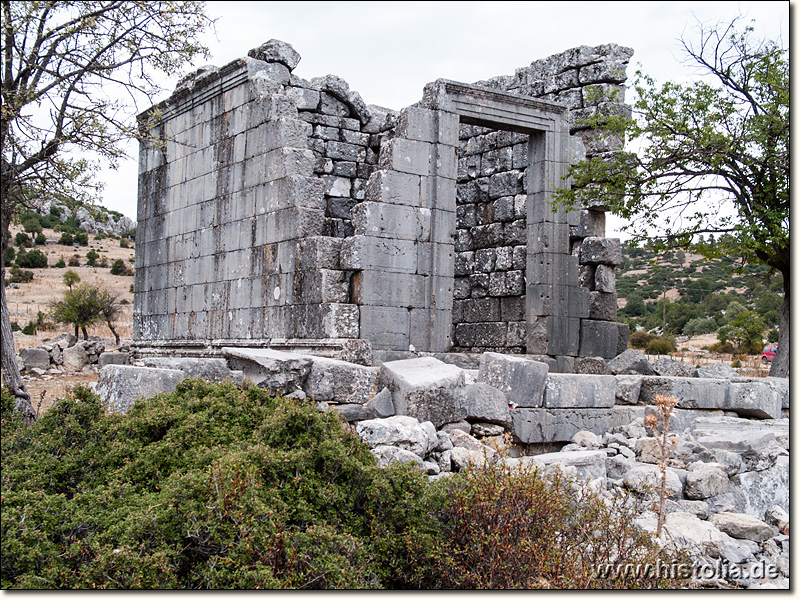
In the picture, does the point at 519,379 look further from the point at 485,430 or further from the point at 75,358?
the point at 75,358

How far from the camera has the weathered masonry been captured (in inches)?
496

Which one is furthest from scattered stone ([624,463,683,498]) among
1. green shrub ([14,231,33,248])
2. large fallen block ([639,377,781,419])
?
green shrub ([14,231,33,248])

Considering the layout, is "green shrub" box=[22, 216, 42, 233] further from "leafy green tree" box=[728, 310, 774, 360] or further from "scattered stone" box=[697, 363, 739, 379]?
"scattered stone" box=[697, 363, 739, 379]

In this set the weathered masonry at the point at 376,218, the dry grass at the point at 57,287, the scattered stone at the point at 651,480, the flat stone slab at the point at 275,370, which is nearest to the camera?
the scattered stone at the point at 651,480

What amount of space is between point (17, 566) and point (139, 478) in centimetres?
123

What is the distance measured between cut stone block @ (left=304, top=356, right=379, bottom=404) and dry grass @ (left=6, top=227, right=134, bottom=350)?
1987 cm

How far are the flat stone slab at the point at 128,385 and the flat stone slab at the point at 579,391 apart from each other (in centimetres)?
439

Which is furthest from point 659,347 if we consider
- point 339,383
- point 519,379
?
point 339,383

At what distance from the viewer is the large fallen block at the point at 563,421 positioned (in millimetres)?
9398

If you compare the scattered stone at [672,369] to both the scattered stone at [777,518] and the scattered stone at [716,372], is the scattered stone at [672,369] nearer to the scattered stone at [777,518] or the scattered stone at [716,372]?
the scattered stone at [716,372]

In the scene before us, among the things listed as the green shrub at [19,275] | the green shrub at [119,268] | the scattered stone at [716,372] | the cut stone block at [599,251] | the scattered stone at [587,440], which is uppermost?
the green shrub at [119,268]

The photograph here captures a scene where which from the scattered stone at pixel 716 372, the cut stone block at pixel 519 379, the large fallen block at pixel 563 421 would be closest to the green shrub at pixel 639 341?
the scattered stone at pixel 716 372

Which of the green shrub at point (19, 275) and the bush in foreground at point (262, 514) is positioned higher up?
the green shrub at point (19, 275)

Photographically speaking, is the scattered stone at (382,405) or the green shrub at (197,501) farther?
the scattered stone at (382,405)
